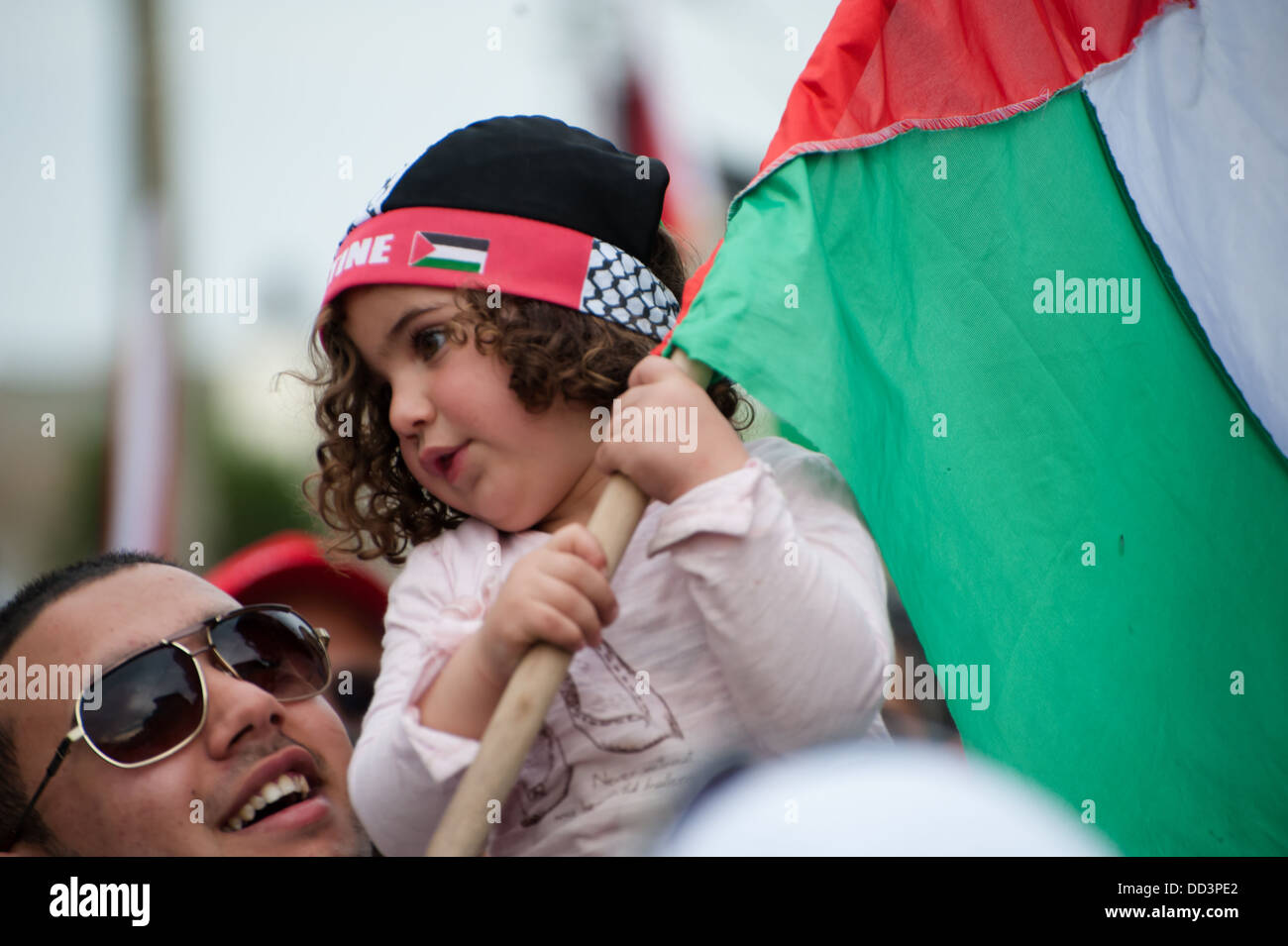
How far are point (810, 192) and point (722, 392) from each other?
12.8 inches

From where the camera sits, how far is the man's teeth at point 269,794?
161 cm

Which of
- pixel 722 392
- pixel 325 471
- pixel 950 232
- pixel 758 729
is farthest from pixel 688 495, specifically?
pixel 325 471

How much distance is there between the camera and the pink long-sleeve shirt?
1.23 m

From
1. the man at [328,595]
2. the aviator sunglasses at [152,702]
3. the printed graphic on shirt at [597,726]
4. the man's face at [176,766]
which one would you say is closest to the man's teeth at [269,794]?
the man's face at [176,766]

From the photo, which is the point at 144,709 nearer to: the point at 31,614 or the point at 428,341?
the point at 31,614

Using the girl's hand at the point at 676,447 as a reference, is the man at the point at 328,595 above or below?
below

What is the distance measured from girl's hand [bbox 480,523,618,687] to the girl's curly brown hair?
325 mm

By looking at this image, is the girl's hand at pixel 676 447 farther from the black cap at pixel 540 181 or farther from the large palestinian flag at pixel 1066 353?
the black cap at pixel 540 181

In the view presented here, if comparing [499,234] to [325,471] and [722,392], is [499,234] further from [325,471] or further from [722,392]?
[325,471]

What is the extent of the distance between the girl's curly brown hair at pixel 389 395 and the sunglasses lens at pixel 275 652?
15 centimetres

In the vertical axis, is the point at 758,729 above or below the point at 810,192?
below

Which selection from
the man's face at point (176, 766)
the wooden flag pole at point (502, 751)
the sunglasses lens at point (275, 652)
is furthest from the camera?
the sunglasses lens at point (275, 652)

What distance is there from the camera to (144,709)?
5.35 feet

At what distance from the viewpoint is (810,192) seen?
1.54m
